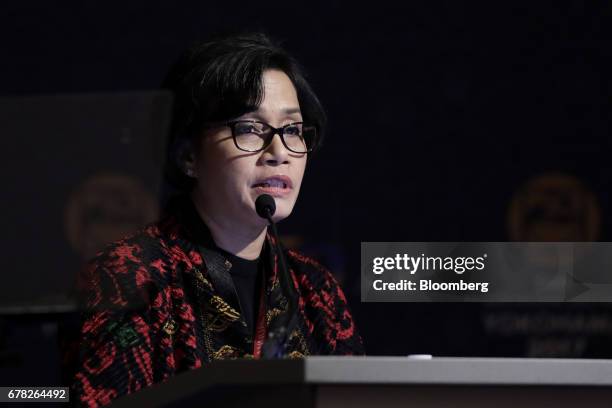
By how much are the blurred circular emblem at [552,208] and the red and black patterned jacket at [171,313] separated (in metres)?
1.26

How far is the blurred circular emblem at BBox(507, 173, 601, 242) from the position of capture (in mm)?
3260

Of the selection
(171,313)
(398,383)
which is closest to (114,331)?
(171,313)

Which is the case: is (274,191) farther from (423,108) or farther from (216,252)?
(423,108)

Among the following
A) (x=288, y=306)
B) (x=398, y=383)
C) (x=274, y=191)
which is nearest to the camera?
(x=398, y=383)

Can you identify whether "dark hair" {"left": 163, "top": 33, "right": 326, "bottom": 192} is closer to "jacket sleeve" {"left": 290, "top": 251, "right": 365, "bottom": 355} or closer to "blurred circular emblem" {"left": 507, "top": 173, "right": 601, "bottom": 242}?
"jacket sleeve" {"left": 290, "top": 251, "right": 365, "bottom": 355}

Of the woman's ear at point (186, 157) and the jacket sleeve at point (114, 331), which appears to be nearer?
the jacket sleeve at point (114, 331)

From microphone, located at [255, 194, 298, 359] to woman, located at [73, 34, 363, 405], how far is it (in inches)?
3.6

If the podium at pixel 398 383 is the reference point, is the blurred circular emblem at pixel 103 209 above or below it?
above

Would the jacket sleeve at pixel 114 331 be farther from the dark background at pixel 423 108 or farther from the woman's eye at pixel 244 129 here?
the dark background at pixel 423 108

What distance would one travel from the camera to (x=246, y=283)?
2043 mm

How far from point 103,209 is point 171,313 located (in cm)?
134

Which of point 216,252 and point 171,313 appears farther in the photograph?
point 216,252

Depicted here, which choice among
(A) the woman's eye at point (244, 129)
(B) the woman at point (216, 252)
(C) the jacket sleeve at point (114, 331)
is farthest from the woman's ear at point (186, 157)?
(C) the jacket sleeve at point (114, 331)

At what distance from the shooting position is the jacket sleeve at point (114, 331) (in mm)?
1715
